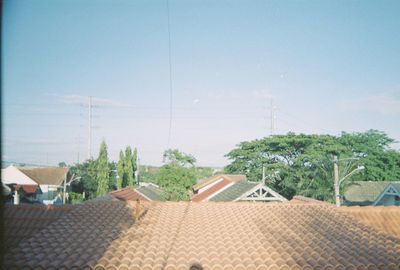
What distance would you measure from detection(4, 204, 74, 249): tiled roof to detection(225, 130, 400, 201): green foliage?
994 inches

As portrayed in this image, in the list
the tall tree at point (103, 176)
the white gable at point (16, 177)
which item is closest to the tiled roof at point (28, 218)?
the tall tree at point (103, 176)

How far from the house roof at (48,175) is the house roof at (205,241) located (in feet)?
134

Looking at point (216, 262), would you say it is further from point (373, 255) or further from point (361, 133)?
point (361, 133)

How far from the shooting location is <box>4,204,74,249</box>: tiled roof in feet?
27.5

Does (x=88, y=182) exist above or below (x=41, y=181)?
below

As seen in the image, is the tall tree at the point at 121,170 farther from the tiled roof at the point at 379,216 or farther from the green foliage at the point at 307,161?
the tiled roof at the point at 379,216

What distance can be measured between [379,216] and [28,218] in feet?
35.0

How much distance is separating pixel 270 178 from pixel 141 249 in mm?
35764

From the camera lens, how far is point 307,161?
3903 cm

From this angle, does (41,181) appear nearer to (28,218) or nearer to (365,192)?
(28,218)

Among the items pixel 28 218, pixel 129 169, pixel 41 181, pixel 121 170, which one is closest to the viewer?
pixel 28 218

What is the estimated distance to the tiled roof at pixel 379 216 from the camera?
9227mm

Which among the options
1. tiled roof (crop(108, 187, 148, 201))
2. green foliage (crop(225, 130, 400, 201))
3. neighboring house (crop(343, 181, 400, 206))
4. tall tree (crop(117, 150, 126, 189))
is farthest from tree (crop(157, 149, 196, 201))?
tall tree (crop(117, 150, 126, 189))

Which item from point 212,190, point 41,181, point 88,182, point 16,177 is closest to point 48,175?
point 41,181
